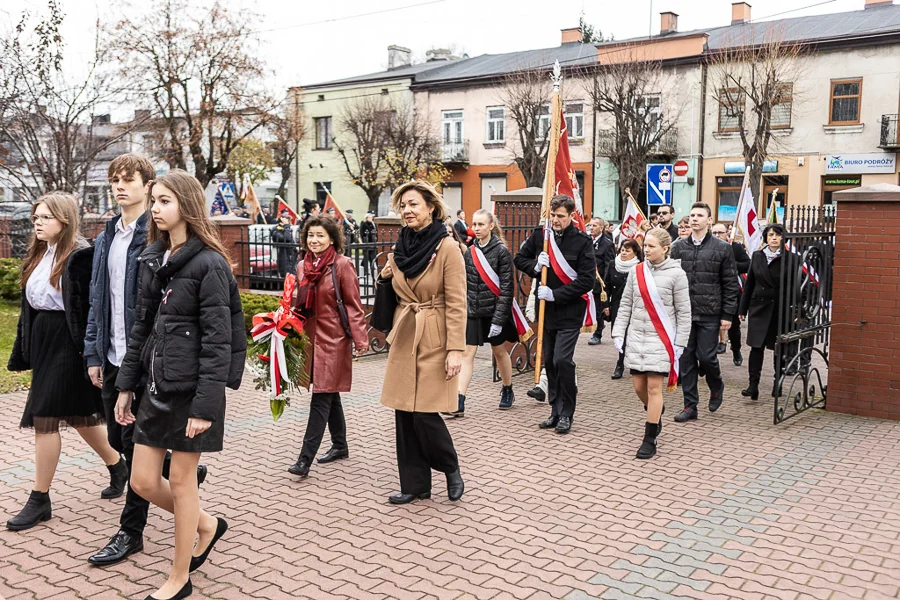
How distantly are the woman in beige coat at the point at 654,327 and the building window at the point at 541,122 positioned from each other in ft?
98.8

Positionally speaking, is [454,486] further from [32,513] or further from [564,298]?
[32,513]

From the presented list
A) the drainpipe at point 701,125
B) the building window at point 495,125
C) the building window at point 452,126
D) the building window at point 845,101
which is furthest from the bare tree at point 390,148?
the building window at point 845,101

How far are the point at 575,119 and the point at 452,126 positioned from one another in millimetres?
6785

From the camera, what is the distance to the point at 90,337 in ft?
16.1

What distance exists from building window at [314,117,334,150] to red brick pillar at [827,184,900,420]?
3968 cm

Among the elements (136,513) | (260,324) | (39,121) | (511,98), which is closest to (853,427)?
(260,324)

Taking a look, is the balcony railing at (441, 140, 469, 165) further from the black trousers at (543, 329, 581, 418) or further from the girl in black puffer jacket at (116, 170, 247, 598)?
the girl in black puffer jacket at (116, 170, 247, 598)

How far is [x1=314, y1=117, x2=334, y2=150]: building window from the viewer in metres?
46.0

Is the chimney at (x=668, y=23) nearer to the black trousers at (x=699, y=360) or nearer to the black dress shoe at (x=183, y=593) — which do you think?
the black trousers at (x=699, y=360)

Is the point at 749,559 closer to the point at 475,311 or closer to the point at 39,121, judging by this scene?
the point at 475,311

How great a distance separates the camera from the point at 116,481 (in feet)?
18.7

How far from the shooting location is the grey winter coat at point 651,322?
263 inches

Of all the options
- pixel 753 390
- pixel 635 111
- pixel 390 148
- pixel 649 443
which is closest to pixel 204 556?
pixel 649 443

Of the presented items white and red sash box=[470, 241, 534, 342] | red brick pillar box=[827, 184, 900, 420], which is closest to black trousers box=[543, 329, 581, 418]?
white and red sash box=[470, 241, 534, 342]
